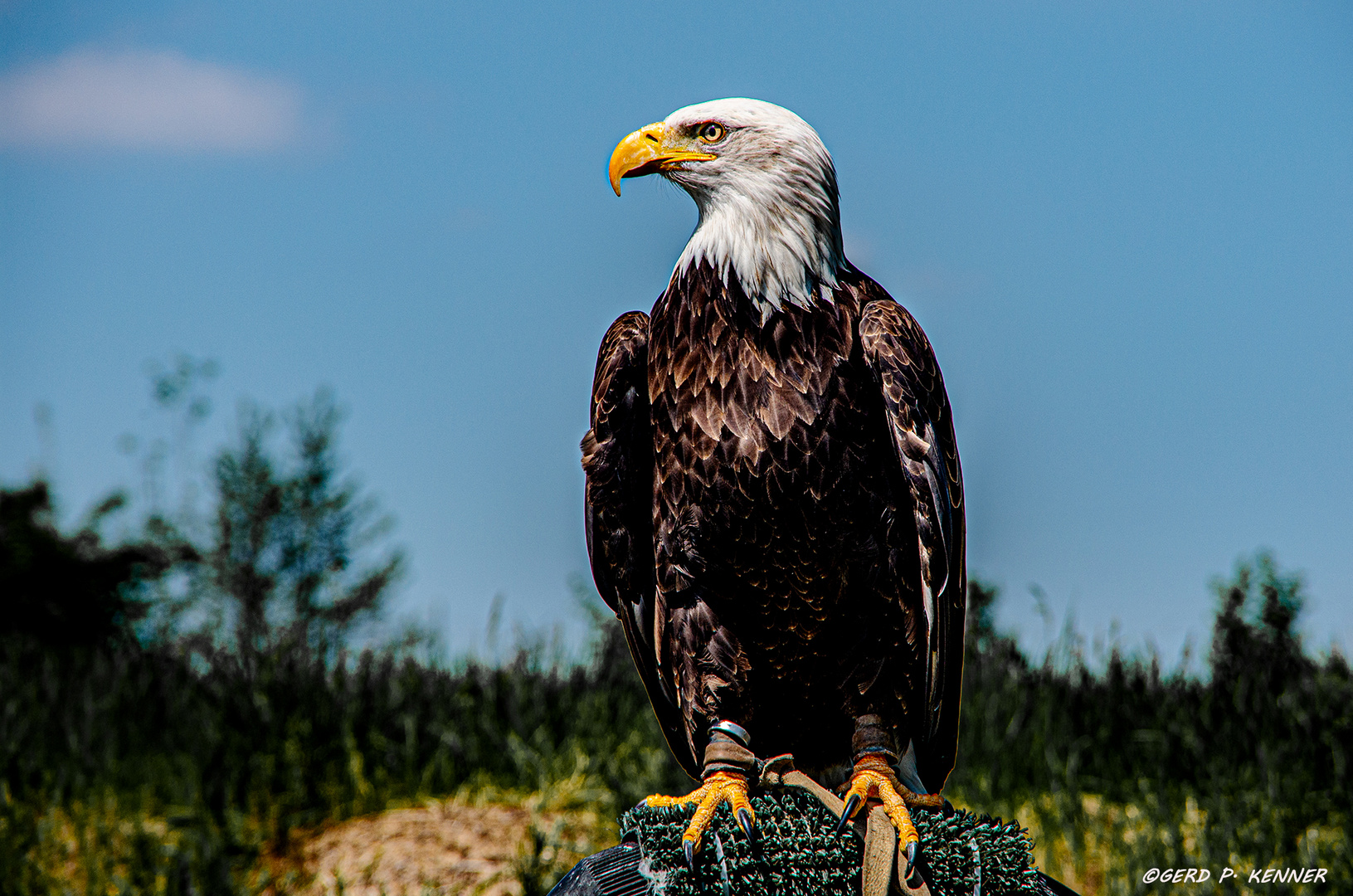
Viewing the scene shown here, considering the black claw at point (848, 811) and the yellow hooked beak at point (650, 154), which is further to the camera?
the yellow hooked beak at point (650, 154)

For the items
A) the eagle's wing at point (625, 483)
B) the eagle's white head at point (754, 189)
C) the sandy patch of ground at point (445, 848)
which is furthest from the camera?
the sandy patch of ground at point (445, 848)

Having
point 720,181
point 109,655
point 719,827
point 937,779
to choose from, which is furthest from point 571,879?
point 109,655

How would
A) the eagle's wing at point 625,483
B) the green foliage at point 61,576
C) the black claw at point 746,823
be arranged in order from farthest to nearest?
the green foliage at point 61,576 < the eagle's wing at point 625,483 < the black claw at point 746,823

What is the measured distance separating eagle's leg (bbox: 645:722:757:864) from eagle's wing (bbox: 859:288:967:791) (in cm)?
53

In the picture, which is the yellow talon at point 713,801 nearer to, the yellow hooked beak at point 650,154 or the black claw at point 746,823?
the black claw at point 746,823

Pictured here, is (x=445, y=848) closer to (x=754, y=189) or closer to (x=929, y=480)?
(x=929, y=480)

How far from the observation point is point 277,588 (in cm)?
A: 1246

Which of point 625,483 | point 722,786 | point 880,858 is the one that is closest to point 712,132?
point 625,483

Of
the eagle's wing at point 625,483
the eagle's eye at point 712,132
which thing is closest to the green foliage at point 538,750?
the eagle's wing at point 625,483

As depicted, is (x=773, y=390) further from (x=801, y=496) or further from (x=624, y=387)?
(x=624, y=387)

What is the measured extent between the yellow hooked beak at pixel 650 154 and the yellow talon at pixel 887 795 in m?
1.68

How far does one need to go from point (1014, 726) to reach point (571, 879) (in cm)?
462

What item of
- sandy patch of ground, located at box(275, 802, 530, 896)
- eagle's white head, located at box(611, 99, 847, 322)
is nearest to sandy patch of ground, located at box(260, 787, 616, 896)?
sandy patch of ground, located at box(275, 802, 530, 896)

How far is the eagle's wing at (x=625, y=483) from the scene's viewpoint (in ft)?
9.85
